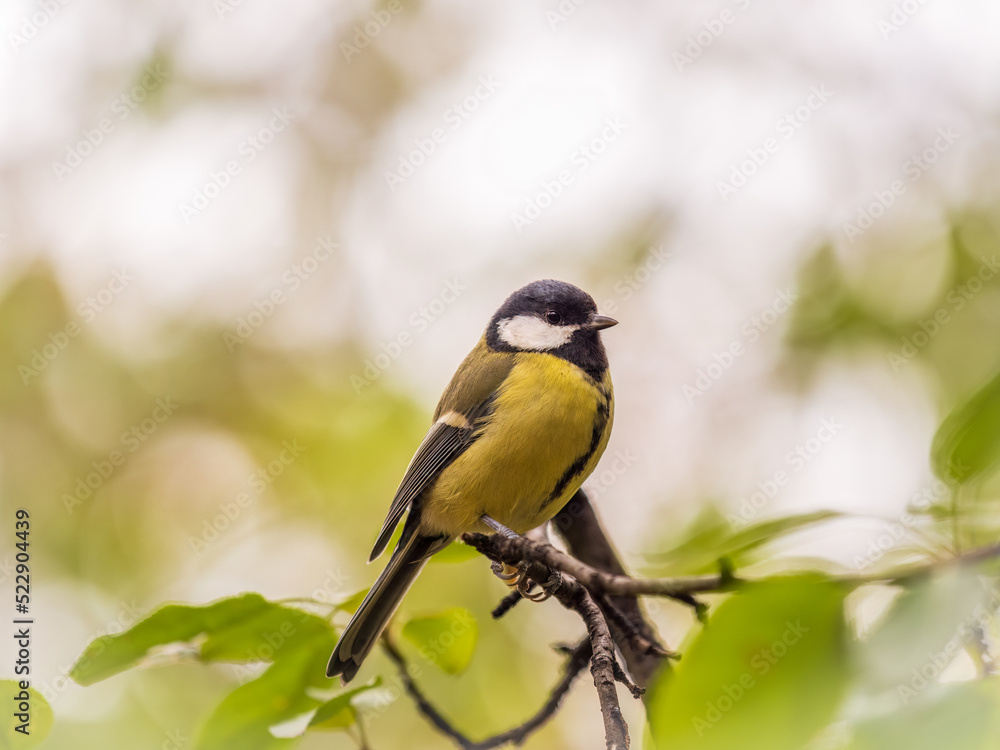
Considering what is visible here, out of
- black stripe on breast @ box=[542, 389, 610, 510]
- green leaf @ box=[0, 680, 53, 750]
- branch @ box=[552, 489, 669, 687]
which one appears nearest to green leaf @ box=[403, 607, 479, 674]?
branch @ box=[552, 489, 669, 687]

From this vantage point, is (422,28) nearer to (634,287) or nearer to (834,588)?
(634,287)

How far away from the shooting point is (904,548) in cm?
75

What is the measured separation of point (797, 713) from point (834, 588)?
10 centimetres

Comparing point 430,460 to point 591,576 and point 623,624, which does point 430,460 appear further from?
point 591,576

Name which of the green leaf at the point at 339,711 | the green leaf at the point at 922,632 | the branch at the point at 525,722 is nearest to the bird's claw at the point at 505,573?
the branch at the point at 525,722

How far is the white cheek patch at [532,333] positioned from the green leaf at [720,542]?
1.24 metres

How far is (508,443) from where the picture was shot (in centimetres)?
195

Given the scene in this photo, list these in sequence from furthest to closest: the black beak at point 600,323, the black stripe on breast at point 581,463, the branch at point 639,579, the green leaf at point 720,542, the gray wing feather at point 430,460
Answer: the black beak at point 600,323, the gray wing feather at point 430,460, the black stripe on breast at point 581,463, the green leaf at point 720,542, the branch at point 639,579

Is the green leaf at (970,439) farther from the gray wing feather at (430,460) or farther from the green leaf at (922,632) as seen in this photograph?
the gray wing feather at (430,460)

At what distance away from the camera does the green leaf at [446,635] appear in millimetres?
1438

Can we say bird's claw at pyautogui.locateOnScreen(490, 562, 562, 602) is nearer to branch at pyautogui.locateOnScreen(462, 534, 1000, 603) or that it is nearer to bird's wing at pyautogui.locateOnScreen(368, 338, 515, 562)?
branch at pyautogui.locateOnScreen(462, 534, 1000, 603)

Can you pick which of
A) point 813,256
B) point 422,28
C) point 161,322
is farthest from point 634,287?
point 161,322

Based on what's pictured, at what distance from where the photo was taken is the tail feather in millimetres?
1618

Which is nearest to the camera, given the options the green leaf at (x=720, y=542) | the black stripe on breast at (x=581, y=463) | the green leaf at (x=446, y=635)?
the green leaf at (x=720, y=542)
